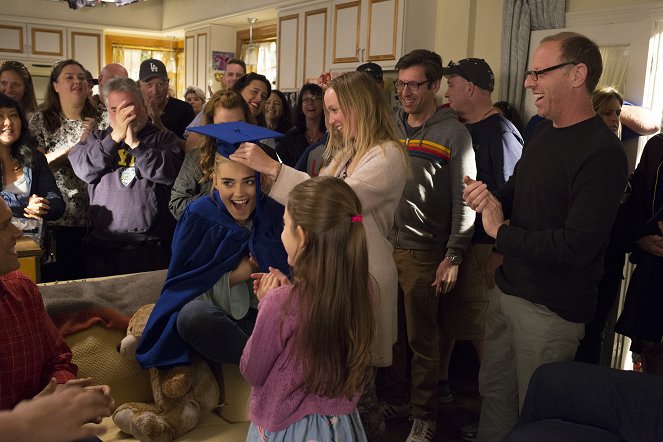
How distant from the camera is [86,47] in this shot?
7.91 m

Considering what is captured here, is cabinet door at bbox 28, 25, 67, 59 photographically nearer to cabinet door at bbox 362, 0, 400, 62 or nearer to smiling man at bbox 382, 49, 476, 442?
cabinet door at bbox 362, 0, 400, 62

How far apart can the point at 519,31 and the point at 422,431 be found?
8.65 feet

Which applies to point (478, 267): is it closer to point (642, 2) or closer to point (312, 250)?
point (312, 250)

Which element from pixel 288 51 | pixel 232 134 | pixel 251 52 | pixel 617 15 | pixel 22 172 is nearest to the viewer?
pixel 232 134

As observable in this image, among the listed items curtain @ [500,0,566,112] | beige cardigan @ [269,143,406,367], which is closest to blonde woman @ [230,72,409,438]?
beige cardigan @ [269,143,406,367]

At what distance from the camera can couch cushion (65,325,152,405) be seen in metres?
2.13

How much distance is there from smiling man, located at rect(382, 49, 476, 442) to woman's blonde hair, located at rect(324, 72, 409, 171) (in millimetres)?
465

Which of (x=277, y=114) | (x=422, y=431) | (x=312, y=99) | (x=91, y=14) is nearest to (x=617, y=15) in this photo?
(x=312, y=99)

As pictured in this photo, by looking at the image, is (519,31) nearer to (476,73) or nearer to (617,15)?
(617,15)

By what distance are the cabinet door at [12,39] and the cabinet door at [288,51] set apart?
142 inches

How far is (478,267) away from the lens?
2.70 m

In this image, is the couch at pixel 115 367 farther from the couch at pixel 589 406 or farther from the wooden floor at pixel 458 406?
the couch at pixel 589 406

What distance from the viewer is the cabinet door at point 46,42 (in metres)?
7.58

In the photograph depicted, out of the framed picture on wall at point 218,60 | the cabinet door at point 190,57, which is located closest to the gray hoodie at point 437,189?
the framed picture on wall at point 218,60
